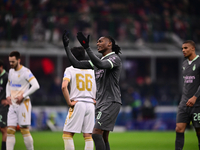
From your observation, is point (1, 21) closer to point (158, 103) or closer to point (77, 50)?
point (158, 103)

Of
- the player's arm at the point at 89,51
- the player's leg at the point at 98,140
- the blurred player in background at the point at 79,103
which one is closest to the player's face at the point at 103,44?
the player's arm at the point at 89,51

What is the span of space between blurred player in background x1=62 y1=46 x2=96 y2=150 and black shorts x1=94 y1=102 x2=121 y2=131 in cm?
101

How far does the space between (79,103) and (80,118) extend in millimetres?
285

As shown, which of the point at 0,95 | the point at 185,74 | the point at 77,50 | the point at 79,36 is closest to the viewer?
the point at 79,36

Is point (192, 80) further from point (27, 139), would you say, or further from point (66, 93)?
point (27, 139)

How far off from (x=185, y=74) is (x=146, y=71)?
561 inches

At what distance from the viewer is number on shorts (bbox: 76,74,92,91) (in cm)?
672

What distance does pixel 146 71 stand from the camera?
70.0ft

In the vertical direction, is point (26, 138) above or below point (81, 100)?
below

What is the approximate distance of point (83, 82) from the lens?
6750mm

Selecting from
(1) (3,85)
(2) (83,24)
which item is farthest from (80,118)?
(2) (83,24)

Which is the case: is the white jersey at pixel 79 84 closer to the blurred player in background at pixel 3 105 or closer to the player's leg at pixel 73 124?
the player's leg at pixel 73 124

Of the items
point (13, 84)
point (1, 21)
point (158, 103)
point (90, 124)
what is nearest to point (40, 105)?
point (1, 21)

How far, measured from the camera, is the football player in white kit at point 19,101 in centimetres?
740
